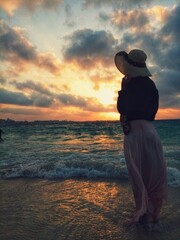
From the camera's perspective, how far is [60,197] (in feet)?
17.8

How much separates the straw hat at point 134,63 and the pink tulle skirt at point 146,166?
2.19 ft

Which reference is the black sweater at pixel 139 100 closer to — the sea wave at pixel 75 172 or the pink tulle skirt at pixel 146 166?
the pink tulle skirt at pixel 146 166

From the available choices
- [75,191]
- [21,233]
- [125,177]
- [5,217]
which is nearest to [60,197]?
[75,191]

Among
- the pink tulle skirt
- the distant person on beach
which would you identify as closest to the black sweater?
the distant person on beach

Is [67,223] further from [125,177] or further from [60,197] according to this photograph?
[125,177]

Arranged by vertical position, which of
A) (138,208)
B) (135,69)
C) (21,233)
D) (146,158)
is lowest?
(21,233)

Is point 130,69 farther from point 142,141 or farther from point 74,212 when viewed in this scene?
point 74,212

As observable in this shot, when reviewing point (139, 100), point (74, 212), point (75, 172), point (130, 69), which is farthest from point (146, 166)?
point (75, 172)

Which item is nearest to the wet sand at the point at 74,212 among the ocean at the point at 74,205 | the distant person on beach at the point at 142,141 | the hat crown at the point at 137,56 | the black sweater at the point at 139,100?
the ocean at the point at 74,205

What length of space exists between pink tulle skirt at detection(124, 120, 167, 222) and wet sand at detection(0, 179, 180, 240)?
362mm

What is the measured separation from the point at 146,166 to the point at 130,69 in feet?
4.42

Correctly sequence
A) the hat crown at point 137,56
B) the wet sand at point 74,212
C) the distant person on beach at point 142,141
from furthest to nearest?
the hat crown at point 137,56 → the distant person on beach at point 142,141 → the wet sand at point 74,212

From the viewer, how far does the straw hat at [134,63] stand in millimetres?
3924

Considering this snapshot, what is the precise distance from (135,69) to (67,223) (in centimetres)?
236
